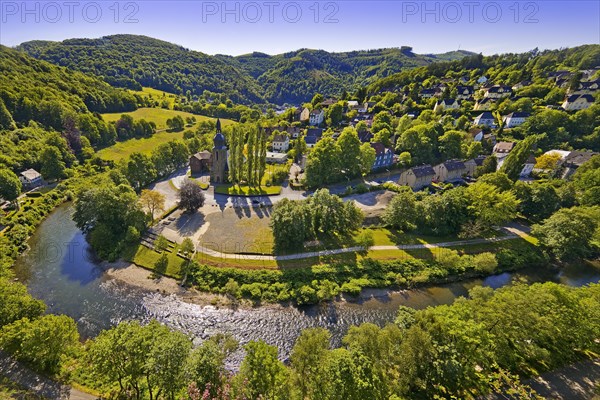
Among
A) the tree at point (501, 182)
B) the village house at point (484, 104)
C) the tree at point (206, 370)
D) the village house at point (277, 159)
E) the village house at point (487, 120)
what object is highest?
the village house at point (484, 104)

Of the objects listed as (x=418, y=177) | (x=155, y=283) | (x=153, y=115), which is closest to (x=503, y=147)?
(x=418, y=177)

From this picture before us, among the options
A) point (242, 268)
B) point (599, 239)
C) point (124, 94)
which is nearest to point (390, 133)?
point (599, 239)

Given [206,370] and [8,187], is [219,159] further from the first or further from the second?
[206,370]

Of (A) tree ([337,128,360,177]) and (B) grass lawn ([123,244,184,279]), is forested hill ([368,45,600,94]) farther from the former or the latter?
(B) grass lawn ([123,244,184,279])

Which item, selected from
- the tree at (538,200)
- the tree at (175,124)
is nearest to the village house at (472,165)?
the tree at (538,200)

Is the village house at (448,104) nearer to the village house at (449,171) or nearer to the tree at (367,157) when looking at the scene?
the village house at (449,171)
